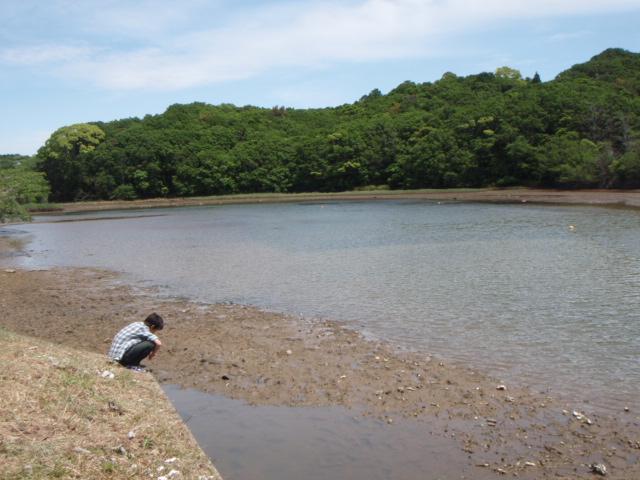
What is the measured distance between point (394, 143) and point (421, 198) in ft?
81.8

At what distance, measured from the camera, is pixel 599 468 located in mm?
6723

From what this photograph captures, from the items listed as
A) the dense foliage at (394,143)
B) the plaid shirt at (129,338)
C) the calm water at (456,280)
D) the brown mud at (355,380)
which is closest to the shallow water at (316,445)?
the brown mud at (355,380)

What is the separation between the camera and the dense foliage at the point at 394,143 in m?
73.5

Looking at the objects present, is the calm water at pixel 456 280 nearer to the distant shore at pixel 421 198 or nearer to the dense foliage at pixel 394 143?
the distant shore at pixel 421 198

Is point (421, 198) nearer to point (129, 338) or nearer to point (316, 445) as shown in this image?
point (129, 338)

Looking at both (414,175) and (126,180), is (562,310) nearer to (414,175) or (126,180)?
(414,175)

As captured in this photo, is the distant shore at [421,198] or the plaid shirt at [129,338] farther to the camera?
the distant shore at [421,198]

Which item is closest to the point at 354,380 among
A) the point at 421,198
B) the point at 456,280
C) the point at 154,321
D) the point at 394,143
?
the point at 154,321

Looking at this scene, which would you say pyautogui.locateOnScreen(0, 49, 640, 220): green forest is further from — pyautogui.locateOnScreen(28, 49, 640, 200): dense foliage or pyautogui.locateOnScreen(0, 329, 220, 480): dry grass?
pyautogui.locateOnScreen(0, 329, 220, 480): dry grass

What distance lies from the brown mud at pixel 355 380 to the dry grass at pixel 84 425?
1.89 m

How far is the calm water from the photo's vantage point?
36.8 ft

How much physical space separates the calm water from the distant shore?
15.8 metres

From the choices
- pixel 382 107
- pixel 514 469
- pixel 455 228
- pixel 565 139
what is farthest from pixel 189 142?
pixel 514 469

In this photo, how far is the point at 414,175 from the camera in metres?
93.4
